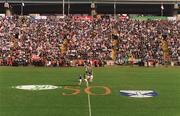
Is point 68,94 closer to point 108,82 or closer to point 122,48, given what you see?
point 108,82

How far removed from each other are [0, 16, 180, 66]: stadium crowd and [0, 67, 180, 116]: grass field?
15.7m

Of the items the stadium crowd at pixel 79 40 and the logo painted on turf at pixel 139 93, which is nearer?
the logo painted on turf at pixel 139 93

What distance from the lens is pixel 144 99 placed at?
26922mm

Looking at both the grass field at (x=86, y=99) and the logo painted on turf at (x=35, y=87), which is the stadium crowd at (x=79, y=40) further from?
the logo painted on turf at (x=35, y=87)

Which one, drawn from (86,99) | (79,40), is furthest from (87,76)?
(79,40)

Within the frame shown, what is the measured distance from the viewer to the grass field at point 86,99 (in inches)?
899

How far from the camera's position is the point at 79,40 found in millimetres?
58750

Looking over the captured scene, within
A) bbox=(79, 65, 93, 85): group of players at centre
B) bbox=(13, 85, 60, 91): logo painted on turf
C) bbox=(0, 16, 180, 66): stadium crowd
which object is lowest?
bbox=(13, 85, 60, 91): logo painted on turf

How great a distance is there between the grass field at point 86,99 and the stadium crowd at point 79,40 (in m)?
15.7

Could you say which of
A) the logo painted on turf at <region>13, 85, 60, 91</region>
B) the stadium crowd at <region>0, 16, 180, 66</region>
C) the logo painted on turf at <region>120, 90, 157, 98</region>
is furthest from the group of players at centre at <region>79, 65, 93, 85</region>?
the stadium crowd at <region>0, 16, 180, 66</region>

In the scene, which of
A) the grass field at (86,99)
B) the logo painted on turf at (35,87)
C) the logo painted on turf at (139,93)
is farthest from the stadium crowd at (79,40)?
the logo painted on turf at (139,93)

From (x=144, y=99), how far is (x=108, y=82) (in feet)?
28.9

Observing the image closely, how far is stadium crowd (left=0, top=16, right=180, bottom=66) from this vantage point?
54.3 meters

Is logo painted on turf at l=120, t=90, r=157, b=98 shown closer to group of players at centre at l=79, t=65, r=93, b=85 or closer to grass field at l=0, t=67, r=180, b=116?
grass field at l=0, t=67, r=180, b=116
